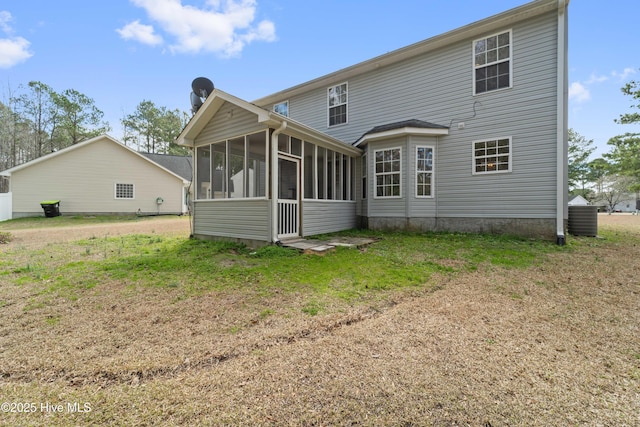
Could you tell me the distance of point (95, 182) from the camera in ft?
58.1

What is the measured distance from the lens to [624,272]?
469 cm

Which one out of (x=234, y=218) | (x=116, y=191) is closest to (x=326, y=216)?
(x=234, y=218)

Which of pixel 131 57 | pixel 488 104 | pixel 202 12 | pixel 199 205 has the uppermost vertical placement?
pixel 131 57

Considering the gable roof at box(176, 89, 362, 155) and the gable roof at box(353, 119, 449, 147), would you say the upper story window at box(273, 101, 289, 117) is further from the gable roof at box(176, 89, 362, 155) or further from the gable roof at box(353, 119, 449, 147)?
the gable roof at box(353, 119, 449, 147)

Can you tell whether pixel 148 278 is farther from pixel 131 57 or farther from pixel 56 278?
pixel 131 57

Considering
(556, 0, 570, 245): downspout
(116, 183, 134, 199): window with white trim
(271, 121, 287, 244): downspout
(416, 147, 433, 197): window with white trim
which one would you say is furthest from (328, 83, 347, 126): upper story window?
(116, 183, 134, 199): window with white trim

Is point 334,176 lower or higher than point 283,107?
lower

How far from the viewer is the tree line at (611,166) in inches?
714

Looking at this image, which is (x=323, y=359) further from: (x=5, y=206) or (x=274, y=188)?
(x=5, y=206)

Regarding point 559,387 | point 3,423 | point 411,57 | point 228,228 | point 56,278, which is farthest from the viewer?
point 411,57

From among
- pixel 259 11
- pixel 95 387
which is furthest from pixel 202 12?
pixel 95 387

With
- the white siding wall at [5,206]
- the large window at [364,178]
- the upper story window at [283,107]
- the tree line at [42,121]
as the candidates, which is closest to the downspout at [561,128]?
the large window at [364,178]

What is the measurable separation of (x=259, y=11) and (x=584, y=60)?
1183 cm

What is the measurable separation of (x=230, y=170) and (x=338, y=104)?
605 cm
